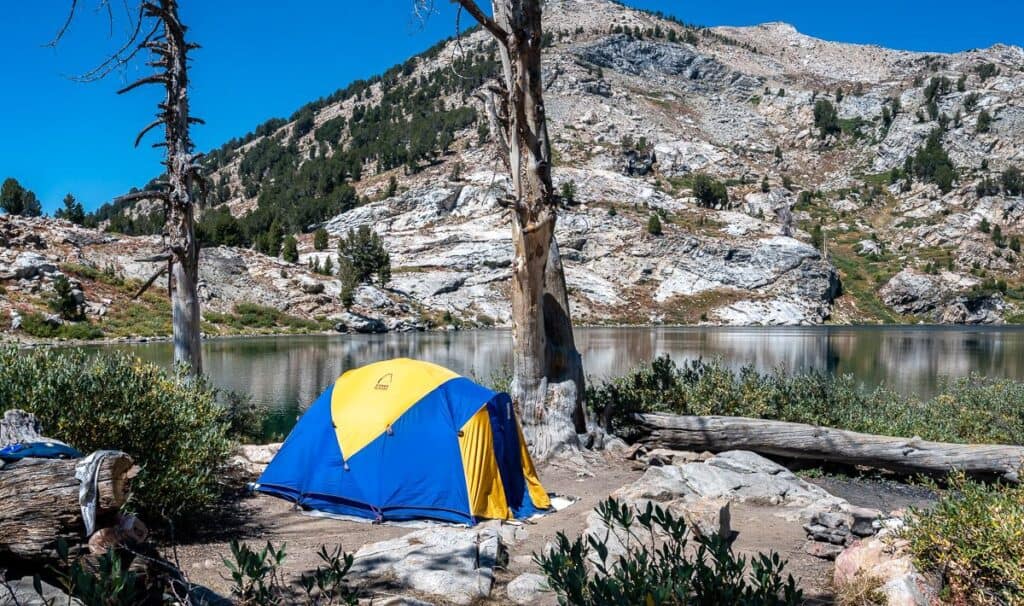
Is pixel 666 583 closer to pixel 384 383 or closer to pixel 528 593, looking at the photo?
pixel 528 593

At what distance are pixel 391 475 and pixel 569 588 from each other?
17.6 ft

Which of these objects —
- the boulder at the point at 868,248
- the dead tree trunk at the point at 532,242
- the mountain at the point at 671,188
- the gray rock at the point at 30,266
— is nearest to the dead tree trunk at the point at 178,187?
the dead tree trunk at the point at 532,242

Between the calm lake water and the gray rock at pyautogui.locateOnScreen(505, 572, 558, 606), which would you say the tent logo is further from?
the calm lake water

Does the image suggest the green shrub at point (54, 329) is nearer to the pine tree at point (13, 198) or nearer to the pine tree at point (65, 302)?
the pine tree at point (65, 302)

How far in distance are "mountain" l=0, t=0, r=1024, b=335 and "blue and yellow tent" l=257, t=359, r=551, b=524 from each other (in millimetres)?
28395

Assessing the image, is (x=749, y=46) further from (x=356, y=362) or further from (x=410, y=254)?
(x=356, y=362)

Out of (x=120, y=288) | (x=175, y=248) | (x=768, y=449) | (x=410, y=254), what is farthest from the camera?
(x=410, y=254)

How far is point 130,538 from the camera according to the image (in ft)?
12.2

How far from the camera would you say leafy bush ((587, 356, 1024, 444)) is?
435 inches

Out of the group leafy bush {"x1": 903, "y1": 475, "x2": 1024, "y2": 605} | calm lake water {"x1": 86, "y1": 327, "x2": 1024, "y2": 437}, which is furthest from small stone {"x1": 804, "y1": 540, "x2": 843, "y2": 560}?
calm lake water {"x1": 86, "y1": 327, "x2": 1024, "y2": 437}

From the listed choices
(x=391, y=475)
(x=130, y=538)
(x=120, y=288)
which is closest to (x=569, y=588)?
(x=130, y=538)

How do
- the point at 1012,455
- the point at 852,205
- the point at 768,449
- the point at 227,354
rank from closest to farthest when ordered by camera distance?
the point at 1012,455, the point at 768,449, the point at 227,354, the point at 852,205

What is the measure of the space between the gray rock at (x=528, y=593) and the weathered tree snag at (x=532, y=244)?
472 centimetres

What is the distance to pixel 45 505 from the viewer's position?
3689 millimetres
